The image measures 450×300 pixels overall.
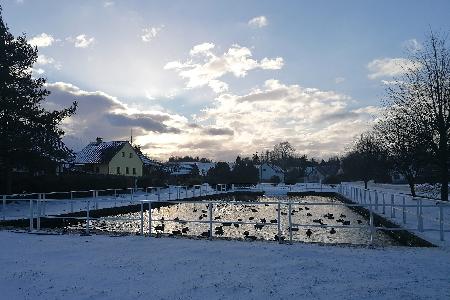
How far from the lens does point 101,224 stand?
784 inches

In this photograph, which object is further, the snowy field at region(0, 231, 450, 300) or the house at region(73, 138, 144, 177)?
the house at region(73, 138, 144, 177)

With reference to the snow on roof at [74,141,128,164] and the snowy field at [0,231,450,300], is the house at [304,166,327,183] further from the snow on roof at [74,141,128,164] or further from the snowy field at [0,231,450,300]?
the snowy field at [0,231,450,300]

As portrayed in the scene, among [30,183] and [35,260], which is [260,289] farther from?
[30,183]

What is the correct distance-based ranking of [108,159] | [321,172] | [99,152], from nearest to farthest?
[108,159] → [99,152] → [321,172]

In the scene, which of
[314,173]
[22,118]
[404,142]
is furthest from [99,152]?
[314,173]

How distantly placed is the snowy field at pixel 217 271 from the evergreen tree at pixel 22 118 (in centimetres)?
1736

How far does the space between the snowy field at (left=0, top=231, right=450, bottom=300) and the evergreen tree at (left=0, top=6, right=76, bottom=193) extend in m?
17.4

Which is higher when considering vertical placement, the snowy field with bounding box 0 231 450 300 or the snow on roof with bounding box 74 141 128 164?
the snow on roof with bounding box 74 141 128 164

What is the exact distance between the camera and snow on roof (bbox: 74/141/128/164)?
5419 centimetres

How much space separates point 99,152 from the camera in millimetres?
55969

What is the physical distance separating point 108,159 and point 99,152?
3.01m

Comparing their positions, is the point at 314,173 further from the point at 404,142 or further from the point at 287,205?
the point at 287,205

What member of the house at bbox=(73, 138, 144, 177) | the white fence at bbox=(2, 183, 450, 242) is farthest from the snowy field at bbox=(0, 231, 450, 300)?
the house at bbox=(73, 138, 144, 177)

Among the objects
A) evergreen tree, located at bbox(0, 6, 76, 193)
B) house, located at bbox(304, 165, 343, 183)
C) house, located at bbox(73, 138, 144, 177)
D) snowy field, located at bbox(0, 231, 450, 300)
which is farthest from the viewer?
house, located at bbox(304, 165, 343, 183)
